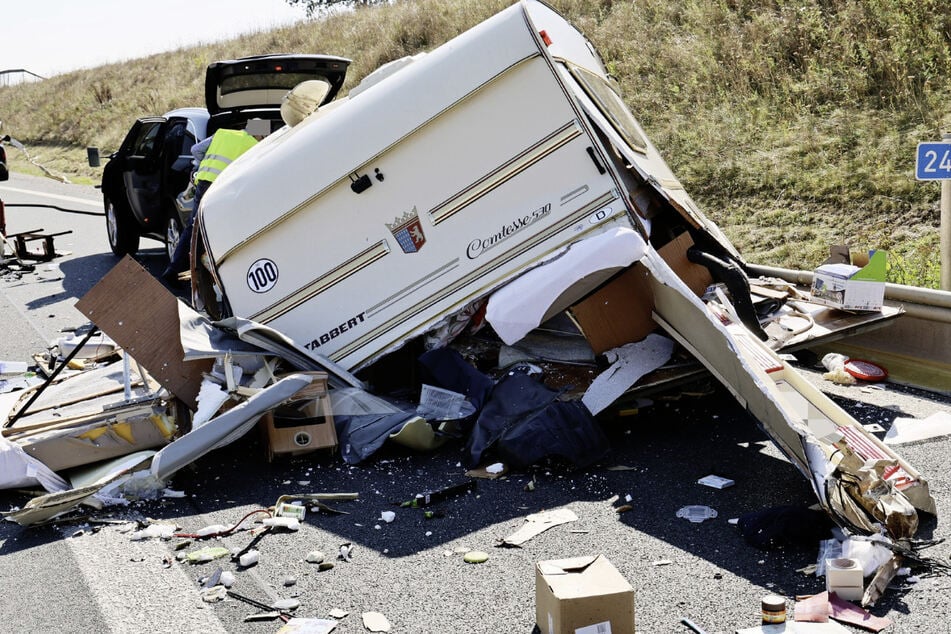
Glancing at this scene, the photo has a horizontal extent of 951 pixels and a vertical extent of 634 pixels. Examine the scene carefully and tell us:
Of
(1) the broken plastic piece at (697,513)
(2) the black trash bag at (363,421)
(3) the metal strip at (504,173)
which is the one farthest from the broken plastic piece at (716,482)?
(3) the metal strip at (504,173)

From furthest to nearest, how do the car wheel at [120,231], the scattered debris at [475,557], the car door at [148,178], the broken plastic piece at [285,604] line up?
the car wheel at [120,231], the car door at [148,178], the scattered debris at [475,557], the broken plastic piece at [285,604]

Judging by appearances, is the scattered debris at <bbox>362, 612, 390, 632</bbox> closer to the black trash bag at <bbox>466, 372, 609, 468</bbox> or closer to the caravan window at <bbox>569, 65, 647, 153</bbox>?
the black trash bag at <bbox>466, 372, 609, 468</bbox>

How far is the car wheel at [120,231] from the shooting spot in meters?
13.1

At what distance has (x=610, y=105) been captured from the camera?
7.57 meters

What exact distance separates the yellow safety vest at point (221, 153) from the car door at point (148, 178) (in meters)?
3.64

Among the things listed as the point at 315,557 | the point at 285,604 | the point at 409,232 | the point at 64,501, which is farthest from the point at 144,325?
the point at 285,604

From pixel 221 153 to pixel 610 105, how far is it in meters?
3.27

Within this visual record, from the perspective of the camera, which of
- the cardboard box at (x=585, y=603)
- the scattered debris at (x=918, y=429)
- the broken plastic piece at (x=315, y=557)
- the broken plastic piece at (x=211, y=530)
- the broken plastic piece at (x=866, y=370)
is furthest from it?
the broken plastic piece at (x=866, y=370)

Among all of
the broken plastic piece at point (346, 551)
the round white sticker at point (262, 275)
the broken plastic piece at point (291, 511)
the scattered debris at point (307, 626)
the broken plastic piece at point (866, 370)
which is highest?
the round white sticker at point (262, 275)

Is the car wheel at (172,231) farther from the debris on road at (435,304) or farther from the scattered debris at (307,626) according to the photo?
the scattered debris at (307,626)

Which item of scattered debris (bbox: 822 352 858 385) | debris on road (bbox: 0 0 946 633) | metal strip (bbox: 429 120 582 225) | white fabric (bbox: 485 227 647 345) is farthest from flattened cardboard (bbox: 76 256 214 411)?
scattered debris (bbox: 822 352 858 385)

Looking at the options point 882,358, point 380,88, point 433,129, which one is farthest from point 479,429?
point 882,358

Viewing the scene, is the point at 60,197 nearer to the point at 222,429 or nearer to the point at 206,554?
the point at 222,429

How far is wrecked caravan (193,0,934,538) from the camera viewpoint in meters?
6.45
